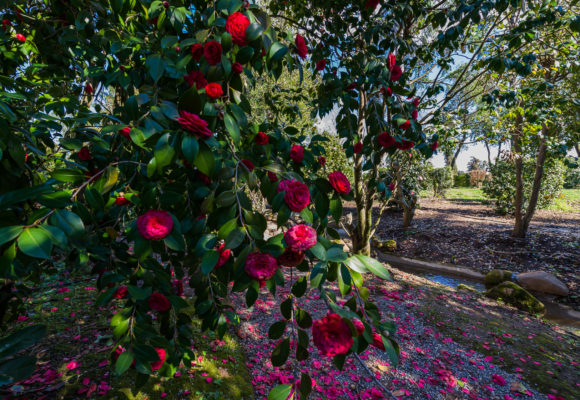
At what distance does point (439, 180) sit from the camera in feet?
52.0

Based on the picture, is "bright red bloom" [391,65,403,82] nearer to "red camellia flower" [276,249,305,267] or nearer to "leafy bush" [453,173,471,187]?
"red camellia flower" [276,249,305,267]

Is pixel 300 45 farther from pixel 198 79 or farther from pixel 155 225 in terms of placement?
pixel 155 225

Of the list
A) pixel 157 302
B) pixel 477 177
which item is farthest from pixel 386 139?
pixel 477 177

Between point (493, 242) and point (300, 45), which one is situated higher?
point (300, 45)

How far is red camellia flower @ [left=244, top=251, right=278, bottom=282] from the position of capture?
2.19ft

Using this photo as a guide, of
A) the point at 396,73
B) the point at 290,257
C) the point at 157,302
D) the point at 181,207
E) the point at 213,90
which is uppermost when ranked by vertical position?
the point at 396,73

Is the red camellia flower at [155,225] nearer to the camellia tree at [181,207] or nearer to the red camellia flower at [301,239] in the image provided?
the camellia tree at [181,207]

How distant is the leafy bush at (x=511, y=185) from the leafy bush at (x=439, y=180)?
13.7 feet

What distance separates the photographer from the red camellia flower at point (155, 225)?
0.73 metres

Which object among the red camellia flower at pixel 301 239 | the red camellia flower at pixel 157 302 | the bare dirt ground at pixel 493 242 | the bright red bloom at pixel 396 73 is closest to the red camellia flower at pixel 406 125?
the bright red bloom at pixel 396 73

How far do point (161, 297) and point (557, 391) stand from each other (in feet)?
12.6

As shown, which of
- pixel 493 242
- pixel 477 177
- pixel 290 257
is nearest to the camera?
pixel 290 257

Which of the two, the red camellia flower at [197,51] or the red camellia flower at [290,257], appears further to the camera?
the red camellia flower at [197,51]

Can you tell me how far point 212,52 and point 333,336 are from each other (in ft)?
3.24
